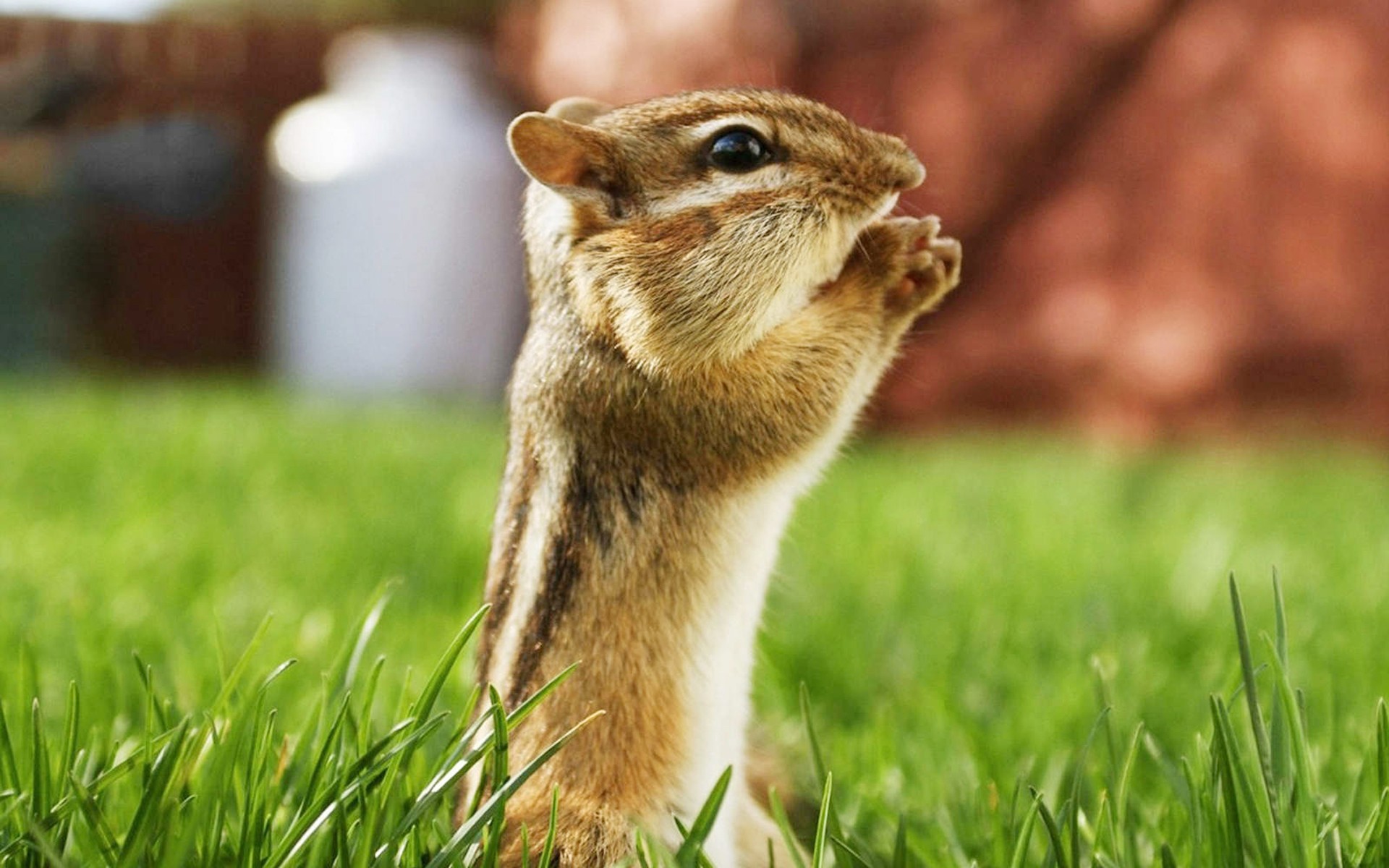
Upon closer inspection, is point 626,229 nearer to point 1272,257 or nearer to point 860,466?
point 860,466

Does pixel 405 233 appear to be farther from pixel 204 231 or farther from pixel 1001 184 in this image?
pixel 1001 184

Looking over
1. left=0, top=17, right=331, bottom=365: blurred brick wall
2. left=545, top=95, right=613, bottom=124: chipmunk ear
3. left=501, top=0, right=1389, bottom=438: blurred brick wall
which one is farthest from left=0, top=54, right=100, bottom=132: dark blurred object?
left=545, top=95, right=613, bottom=124: chipmunk ear

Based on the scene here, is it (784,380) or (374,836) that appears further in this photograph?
(784,380)

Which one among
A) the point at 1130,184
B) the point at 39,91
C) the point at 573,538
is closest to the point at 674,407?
the point at 573,538

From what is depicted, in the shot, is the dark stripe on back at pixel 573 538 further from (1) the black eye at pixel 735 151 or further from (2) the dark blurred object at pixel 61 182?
(2) the dark blurred object at pixel 61 182

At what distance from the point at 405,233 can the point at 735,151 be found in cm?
652

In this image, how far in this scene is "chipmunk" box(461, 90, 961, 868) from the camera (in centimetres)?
130

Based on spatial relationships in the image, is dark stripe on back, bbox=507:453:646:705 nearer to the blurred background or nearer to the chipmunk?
the chipmunk

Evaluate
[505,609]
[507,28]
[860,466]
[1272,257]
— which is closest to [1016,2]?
[1272,257]

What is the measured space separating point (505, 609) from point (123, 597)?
1339 mm

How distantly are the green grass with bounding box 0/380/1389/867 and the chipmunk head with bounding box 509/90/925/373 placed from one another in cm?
38

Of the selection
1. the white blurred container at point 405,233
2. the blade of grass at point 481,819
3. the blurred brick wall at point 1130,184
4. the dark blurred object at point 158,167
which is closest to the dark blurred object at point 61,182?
the dark blurred object at point 158,167

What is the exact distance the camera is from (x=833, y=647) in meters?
2.34

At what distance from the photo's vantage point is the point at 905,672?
7.29ft
